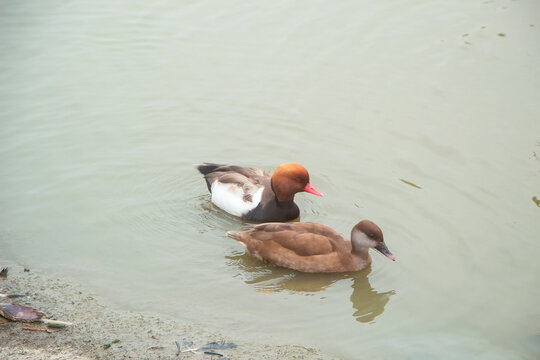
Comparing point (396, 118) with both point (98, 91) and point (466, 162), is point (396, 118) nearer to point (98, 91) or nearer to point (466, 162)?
point (466, 162)

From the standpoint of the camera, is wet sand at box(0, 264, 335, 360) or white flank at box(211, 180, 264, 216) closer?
wet sand at box(0, 264, 335, 360)

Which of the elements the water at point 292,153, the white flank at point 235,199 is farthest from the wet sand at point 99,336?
the white flank at point 235,199

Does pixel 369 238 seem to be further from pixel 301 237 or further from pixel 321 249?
pixel 301 237

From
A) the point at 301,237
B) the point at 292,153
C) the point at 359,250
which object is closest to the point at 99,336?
the point at 301,237

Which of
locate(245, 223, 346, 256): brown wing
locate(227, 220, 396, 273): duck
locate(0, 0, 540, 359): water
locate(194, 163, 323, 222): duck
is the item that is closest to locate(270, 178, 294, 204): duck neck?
locate(194, 163, 323, 222): duck

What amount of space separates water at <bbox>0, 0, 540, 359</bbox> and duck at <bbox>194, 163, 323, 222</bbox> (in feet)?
0.73

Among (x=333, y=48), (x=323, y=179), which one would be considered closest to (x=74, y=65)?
(x=333, y=48)

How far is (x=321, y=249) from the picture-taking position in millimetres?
6746

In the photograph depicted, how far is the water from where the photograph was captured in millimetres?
6184

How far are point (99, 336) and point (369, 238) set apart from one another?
2.84 m

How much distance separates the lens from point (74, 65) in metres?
11.2

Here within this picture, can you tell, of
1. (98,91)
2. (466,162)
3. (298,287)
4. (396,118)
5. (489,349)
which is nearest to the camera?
(489,349)

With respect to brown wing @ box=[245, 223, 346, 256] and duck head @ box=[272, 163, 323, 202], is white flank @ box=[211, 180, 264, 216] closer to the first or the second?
duck head @ box=[272, 163, 323, 202]

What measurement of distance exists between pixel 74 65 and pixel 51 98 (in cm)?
121
